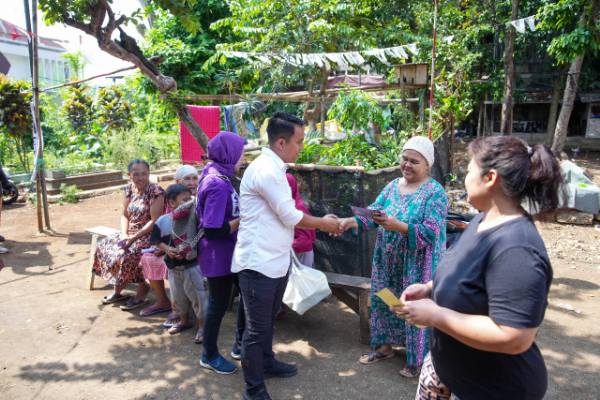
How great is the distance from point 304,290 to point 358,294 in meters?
0.53

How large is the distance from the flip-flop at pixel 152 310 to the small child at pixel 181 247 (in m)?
0.50

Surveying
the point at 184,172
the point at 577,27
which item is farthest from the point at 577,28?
the point at 184,172

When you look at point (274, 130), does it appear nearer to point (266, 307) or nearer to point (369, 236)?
point (266, 307)

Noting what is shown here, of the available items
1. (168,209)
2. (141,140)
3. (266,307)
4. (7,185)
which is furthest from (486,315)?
(141,140)

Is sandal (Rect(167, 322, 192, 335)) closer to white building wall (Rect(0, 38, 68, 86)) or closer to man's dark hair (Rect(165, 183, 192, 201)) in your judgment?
man's dark hair (Rect(165, 183, 192, 201))

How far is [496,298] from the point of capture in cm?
144

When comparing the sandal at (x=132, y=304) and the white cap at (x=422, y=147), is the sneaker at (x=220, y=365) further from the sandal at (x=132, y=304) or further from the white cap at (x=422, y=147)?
the white cap at (x=422, y=147)

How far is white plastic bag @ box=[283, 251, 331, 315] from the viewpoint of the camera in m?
3.55

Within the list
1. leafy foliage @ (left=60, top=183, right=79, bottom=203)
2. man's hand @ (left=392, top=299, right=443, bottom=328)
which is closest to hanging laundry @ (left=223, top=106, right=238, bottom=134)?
leafy foliage @ (left=60, top=183, right=79, bottom=203)

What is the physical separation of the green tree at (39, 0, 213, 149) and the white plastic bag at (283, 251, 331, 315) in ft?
9.55

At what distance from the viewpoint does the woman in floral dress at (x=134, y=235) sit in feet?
14.6

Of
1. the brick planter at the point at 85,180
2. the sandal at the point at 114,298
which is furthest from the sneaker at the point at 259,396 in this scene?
the brick planter at the point at 85,180

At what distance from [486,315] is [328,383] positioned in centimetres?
201

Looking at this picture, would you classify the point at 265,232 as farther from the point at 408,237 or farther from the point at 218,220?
the point at 408,237
